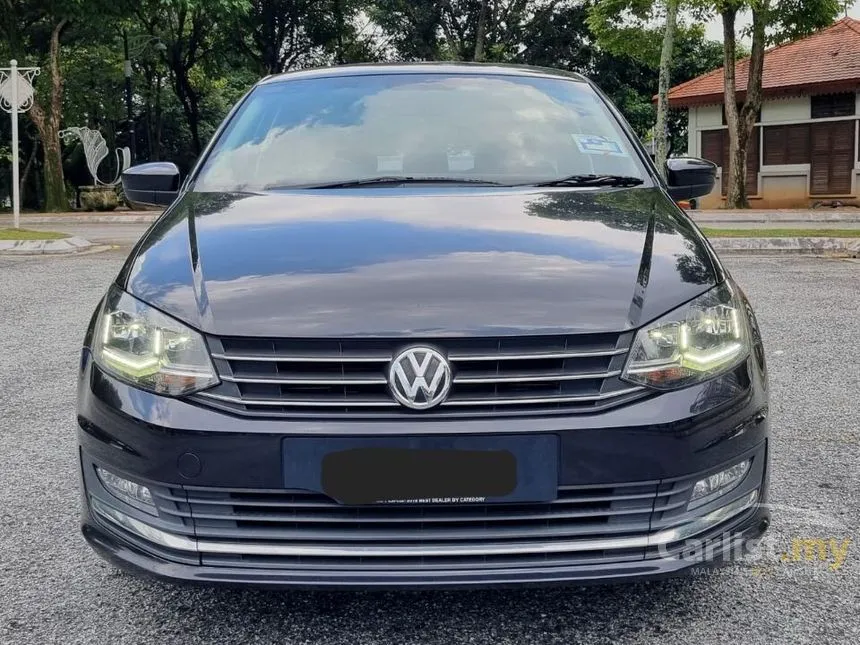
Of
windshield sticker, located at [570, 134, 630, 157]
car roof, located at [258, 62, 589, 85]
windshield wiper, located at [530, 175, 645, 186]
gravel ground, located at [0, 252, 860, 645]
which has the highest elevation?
car roof, located at [258, 62, 589, 85]

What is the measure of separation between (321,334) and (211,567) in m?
0.54

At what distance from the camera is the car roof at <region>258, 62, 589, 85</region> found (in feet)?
11.9

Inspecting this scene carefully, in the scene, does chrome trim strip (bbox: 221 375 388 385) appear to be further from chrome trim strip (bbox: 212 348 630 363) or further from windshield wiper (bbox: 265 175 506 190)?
windshield wiper (bbox: 265 175 506 190)

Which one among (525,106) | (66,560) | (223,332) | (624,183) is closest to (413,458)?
(223,332)

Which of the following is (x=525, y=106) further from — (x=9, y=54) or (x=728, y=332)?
(x=9, y=54)

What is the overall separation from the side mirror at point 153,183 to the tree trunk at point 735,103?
64.0ft

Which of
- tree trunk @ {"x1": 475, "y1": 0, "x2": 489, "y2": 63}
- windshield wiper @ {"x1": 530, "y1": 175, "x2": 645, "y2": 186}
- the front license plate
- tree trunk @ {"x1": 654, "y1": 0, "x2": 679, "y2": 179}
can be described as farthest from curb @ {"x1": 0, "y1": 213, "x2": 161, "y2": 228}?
the front license plate

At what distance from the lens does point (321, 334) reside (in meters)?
1.95

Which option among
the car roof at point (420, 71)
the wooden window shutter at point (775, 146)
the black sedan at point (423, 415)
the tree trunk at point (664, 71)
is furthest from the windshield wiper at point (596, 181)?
the wooden window shutter at point (775, 146)

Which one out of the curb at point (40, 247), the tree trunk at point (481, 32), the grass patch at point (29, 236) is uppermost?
the tree trunk at point (481, 32)

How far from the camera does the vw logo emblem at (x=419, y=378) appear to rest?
191 cm

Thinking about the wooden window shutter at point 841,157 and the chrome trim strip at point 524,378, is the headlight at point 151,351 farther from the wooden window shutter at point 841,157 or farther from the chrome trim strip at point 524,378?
the wooden window shutter at point 841,157

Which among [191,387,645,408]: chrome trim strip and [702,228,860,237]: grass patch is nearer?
[191,387,645,408]: chrome trim strip

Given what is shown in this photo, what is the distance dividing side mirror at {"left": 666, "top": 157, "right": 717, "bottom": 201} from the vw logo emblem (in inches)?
69.7
